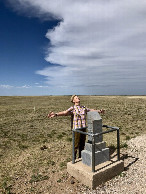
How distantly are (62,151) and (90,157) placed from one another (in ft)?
11.8

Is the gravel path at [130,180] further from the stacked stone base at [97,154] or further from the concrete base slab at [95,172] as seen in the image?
the stacked stone base at [97,154]

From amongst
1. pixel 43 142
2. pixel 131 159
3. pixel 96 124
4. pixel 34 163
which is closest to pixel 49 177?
pixel 34 163

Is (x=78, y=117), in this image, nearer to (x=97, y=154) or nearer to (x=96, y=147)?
(x=96, y=147)

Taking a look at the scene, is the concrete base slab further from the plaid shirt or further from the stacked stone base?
the plaid shirt

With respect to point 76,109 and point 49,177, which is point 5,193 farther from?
point 76,109

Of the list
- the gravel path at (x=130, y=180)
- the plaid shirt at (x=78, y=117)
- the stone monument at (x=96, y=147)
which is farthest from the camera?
the plaid shirt at (x=78, y=117)

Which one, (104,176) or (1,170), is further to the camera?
(1,170)

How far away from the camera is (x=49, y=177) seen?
6660mm

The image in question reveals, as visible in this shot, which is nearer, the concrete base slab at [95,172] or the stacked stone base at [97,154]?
the concrete base slab at [95,172]

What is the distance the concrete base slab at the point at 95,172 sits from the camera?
5.59 m

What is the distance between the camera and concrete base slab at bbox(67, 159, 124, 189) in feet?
18.4

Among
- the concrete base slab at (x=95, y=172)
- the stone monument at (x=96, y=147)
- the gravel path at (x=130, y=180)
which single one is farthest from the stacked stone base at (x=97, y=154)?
the gravel path at (x=130, y=180)

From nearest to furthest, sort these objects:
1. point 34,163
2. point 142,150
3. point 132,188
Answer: point 132,188 → point 34,163 → point 142,150

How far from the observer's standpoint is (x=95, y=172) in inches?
223
